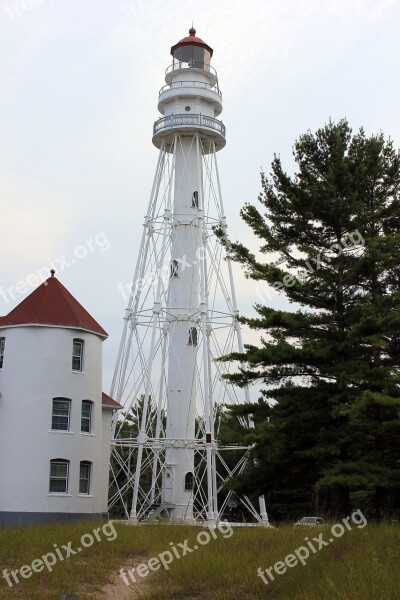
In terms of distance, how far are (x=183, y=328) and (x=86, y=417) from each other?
22.5ft

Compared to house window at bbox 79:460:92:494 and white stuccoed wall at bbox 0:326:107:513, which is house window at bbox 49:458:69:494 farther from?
house window at bbox 79:460:92:494

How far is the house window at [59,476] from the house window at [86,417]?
1.83 metres

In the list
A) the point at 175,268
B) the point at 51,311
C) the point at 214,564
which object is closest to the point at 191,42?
the point at 175,268

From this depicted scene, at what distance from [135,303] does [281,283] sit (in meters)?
13.0

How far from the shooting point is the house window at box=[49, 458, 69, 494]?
3130cm

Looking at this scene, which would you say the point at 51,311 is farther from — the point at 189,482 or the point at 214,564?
the point at 214,564

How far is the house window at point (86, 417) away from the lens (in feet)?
109

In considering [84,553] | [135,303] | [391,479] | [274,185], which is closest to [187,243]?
[135,303]

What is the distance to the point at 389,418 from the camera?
A: 2419 cm

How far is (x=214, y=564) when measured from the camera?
53.4 feet

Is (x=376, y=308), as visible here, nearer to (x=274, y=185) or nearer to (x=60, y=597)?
(x=274, y=185)

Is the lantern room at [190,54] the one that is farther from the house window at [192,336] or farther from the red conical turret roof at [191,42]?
the house window at [192,336]

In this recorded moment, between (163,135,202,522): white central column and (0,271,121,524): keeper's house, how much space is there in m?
3.86

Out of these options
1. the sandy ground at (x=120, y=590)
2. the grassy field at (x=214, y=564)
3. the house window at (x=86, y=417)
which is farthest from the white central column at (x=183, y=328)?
the sandy ground at (x=120, y=590)
